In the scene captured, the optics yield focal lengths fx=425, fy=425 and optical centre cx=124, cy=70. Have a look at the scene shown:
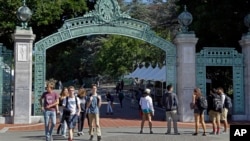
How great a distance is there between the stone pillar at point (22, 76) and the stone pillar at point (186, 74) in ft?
21.3

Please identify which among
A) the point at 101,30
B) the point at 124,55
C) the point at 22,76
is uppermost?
the point at 124,55

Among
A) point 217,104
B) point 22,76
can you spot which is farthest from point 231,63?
point 22,76

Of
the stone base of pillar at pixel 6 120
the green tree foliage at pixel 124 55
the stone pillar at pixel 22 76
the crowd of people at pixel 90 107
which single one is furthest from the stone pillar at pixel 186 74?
the green tree foliage at pixel 124 55

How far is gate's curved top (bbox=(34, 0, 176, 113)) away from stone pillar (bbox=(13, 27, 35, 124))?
677 mm

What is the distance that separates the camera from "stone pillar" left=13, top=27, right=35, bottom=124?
17.5 meters

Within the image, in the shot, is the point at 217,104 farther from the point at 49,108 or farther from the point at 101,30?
the point at 101,30

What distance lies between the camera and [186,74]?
61.5 ft

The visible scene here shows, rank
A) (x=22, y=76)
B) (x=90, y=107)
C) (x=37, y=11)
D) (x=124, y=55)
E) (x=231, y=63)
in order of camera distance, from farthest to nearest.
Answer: (x=124, y=55), (x=37, y=11), (x=231, y=63), (x=22, y=76), (x=90, y=107)

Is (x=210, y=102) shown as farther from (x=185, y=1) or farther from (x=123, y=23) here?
(x=185, y=1)

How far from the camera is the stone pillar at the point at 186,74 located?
18672mm

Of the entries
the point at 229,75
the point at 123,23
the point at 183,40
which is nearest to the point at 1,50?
the point at 123,23

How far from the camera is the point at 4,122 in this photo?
17.5 meters

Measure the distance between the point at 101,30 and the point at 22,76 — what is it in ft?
13.1

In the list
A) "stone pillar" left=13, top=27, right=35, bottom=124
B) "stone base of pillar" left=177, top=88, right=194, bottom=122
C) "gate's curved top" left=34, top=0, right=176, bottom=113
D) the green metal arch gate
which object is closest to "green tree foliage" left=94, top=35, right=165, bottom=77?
the green metal arch gate
